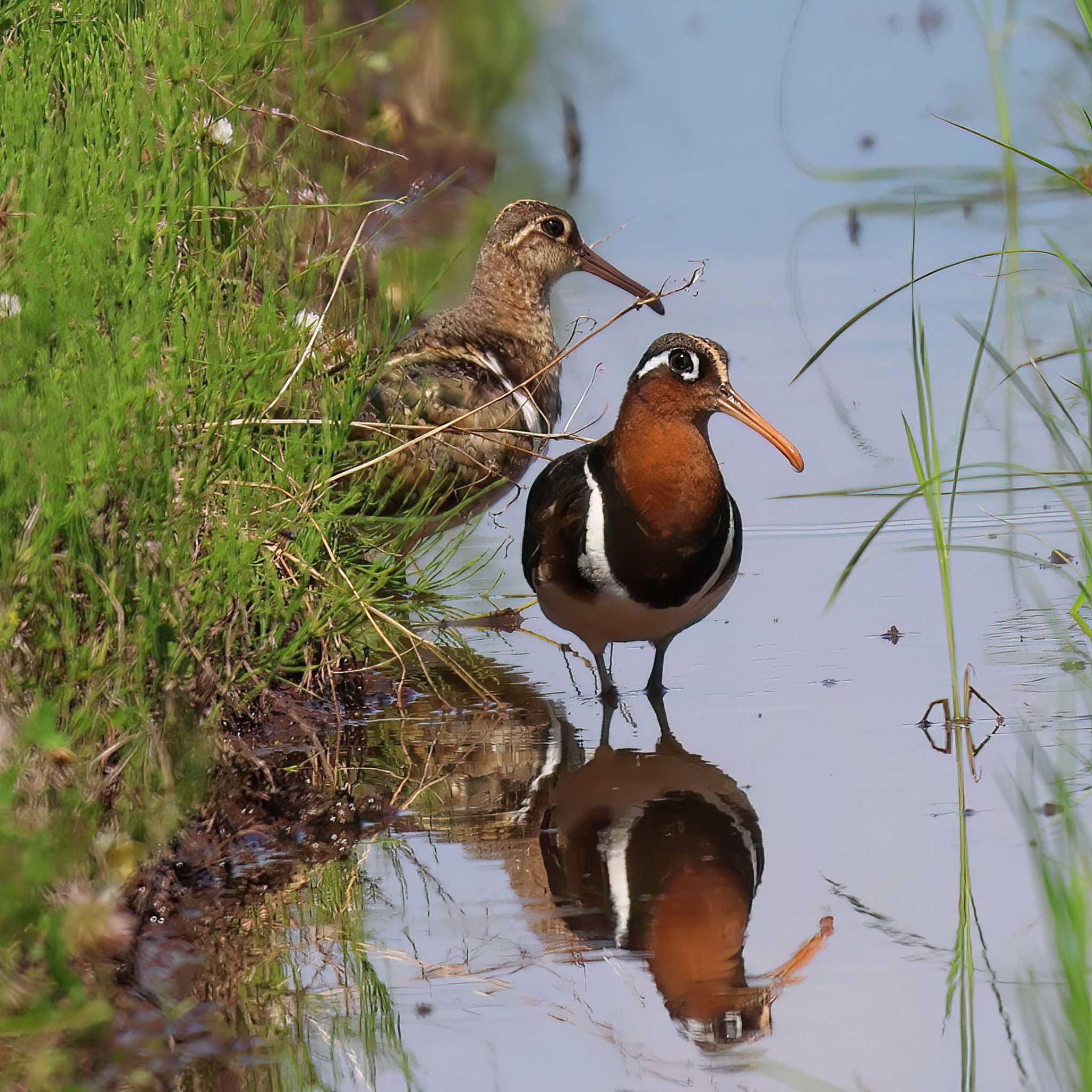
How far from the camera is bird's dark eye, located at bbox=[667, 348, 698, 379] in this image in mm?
5645

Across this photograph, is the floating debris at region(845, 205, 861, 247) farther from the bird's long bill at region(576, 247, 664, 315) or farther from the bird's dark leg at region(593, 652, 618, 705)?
the bird's dark leg at region(593, 652, 618, 705)

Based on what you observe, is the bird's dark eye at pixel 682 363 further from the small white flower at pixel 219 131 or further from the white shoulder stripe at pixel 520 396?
the small white flower at pixel 219 131

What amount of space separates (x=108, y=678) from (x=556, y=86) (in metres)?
6.90

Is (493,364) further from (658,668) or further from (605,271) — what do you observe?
(658,668)

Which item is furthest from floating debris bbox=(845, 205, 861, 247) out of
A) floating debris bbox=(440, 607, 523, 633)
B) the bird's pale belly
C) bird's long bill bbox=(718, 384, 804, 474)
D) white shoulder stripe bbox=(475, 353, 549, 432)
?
the bird's pale belly

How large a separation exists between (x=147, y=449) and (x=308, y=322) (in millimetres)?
985

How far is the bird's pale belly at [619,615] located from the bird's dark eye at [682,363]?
60 centimetres

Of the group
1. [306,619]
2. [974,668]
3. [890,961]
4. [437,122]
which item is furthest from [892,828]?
[437,122]

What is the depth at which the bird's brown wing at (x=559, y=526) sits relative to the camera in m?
5.60

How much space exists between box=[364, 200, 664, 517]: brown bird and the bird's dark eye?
386 millimetres

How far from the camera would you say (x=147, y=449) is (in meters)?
3.77

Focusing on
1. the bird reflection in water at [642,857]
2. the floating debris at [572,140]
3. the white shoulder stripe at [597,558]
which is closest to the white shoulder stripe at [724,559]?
the white shoulder stripe at [597,558]

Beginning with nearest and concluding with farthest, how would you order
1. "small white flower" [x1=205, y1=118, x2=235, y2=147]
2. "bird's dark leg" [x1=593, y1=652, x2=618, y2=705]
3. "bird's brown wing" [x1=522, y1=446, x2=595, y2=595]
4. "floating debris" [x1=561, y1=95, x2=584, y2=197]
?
"small white flower" [x1=205, y1=118, x2=235, y2=147], "bird's brown wing" [x1=522, y1=446, x2=595, y2=595], "bird's dark leg" [x1=593, y1=652, x2=618, y2=705], "floating debris" [x1=561, y1=95, x2=584, y2=197]

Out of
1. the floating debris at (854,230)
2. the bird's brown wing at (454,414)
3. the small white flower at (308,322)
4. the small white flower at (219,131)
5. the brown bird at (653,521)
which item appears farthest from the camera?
the floating debris at (854,230)
